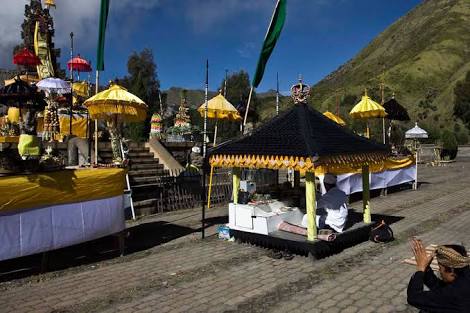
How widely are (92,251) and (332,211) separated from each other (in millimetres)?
5588

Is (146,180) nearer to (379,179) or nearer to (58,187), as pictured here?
(58,187)

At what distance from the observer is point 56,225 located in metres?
7.63

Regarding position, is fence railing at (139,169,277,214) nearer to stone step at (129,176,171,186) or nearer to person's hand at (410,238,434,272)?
stone step at (129,176,171,186)

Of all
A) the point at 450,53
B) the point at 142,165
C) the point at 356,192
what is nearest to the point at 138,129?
the point at 142,165

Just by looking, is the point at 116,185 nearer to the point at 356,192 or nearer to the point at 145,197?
the point at 145,197

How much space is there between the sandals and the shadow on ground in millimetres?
2937

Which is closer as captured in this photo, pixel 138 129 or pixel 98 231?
pixel 98 231

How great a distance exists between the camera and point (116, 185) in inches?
344

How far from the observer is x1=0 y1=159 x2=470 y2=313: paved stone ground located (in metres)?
6.08

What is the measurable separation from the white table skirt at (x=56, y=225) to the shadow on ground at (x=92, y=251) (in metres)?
0.56

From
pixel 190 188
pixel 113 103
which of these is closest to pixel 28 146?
pixel 113 103

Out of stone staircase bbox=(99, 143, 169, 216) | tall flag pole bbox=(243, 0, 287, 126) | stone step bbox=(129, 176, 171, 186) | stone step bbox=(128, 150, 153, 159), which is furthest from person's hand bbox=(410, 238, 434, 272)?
stone step bbox=(128, 150, 153, 159)

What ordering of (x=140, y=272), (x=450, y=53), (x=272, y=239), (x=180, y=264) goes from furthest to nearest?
(x=450, y=53), (x=272, y=239), (x=180, y=264), (x=140, y=272)

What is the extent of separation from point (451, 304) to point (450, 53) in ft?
378
